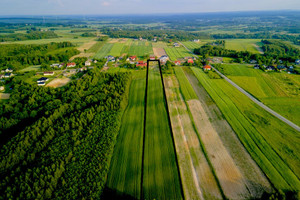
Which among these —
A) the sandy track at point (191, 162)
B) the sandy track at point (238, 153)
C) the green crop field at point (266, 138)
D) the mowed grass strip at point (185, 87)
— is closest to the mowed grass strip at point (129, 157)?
the sandy track at point (191, 162)

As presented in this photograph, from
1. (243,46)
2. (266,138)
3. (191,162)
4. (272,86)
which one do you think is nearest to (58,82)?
(191,162)

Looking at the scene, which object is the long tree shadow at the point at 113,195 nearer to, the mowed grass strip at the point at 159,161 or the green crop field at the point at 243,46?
the mowed grass strip at the point at 159,161

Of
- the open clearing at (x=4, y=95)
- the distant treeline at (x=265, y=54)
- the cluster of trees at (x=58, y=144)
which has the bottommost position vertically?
the cluster of trees at (x=58, y=144)

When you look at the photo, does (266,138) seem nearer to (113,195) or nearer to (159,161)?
(159,161)

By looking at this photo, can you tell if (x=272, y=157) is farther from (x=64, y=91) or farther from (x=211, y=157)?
(x=64, y=91)

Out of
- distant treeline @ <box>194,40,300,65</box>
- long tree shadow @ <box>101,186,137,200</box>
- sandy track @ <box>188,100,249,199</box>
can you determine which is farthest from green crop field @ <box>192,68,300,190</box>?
distant treeline @ <box>194,40,300,65</box>

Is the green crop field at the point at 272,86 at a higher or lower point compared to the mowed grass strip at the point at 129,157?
higher
